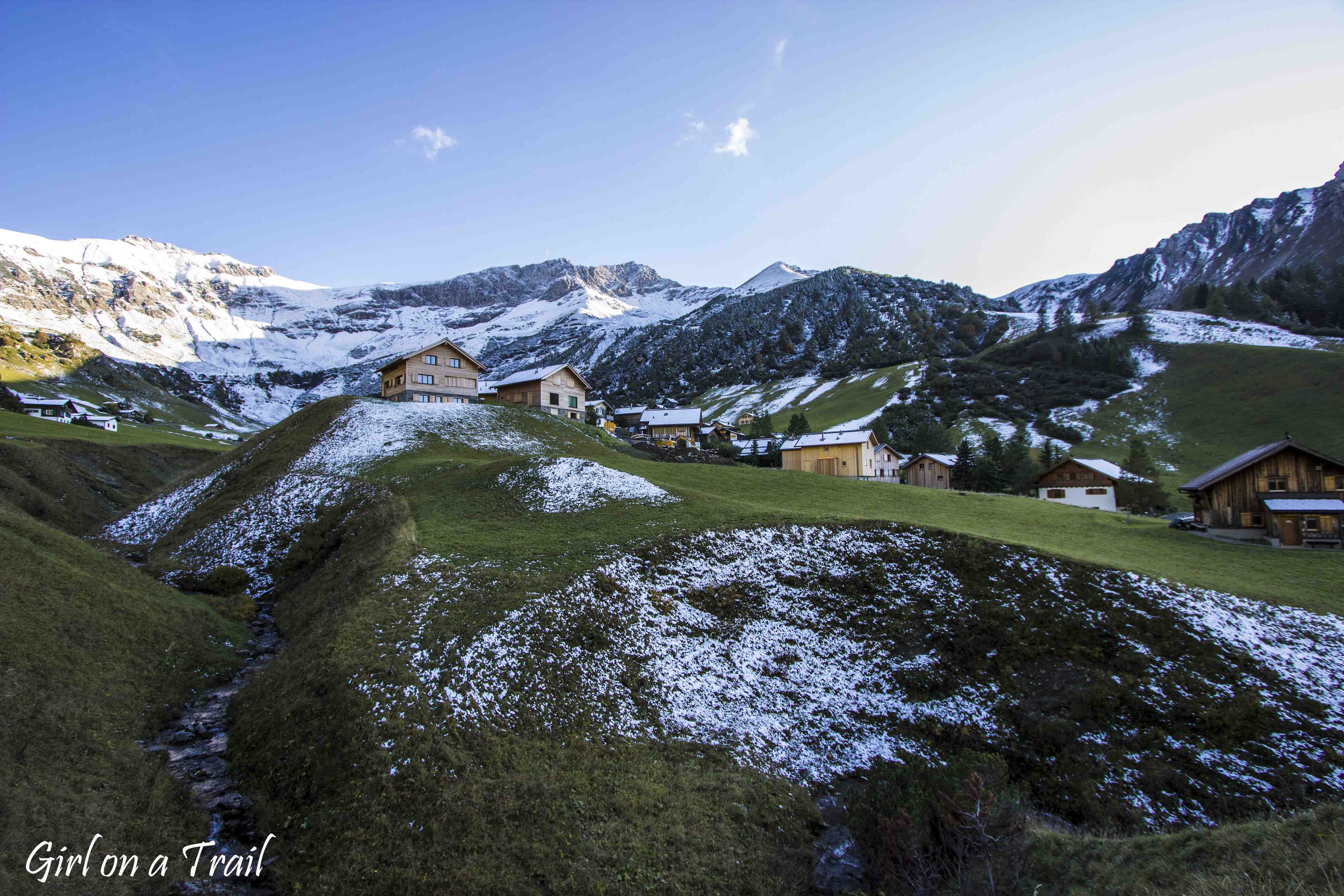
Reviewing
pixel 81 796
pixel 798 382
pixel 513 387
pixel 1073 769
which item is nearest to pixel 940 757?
pixel 1073 769

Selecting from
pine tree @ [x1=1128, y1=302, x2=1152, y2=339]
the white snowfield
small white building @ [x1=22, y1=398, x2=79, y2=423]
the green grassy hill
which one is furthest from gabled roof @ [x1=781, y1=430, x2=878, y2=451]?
small white building @ [x1=22, y1=398, x2=79, y2=423]

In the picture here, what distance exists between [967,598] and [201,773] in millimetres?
28177

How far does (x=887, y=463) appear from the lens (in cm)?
8569

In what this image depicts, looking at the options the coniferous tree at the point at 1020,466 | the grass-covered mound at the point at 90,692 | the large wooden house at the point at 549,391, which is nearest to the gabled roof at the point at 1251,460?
the coniferous tree at the point at 1020,466

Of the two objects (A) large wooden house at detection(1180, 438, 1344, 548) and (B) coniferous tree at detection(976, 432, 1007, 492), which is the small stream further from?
(B) coniferous tree at detection(976, 432, 1007, 492)

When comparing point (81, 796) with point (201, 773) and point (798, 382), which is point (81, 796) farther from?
point (798, 382)

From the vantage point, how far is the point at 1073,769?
1764 cm

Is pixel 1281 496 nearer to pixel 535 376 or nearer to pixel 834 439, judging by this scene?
pixel 834 439

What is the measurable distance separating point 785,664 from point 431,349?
65.6 m

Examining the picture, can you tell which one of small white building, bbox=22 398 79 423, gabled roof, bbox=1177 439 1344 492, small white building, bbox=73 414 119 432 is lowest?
gabled roof, bbox=1177 439 1344 492

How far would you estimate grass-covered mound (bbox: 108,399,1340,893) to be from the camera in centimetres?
1394

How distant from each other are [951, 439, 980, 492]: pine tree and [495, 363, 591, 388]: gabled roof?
2163 inches

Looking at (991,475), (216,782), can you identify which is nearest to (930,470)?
(991,475)

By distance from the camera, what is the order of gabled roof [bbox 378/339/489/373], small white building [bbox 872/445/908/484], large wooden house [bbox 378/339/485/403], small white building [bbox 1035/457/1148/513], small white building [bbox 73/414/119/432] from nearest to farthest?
1. small white building [bbox 1035/457/1148/513]
2. gabled roof [bbox 378/339/489/373]
3. large wooden house [bbox 378/339/485/403]
4. small white building [bbox 872/445/908/484]
5. small white building [bbox 73/414/119/432]
